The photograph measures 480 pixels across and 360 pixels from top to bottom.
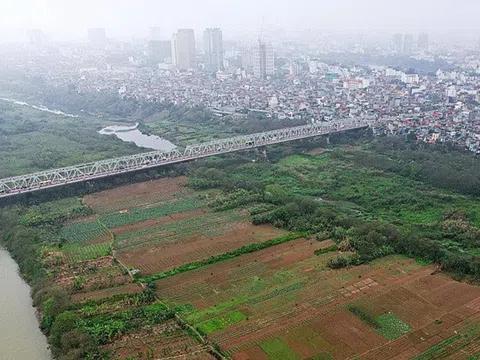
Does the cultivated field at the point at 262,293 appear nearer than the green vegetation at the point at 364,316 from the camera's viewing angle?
Yes

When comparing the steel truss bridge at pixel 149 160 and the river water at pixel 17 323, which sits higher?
the steel truss bridge at pixel 149 160

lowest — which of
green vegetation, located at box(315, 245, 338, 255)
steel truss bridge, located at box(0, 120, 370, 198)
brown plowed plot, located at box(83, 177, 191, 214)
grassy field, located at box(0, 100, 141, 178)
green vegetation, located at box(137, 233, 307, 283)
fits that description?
grassy field, located at box(0, 100, 141, 178)

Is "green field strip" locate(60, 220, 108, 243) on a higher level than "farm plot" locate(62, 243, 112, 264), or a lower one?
lower

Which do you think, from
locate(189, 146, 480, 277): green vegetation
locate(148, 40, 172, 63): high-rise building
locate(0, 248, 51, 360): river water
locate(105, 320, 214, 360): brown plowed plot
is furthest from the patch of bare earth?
locate(148, 40, 172, 63): high-rise building

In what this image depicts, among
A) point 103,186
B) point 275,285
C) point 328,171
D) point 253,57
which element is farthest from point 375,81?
point 275,285

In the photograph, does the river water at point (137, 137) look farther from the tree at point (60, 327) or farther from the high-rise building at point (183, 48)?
the high-rise building at point (183, 48)

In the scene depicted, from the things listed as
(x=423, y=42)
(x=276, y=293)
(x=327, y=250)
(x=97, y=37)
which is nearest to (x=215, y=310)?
(x=276, y=293)

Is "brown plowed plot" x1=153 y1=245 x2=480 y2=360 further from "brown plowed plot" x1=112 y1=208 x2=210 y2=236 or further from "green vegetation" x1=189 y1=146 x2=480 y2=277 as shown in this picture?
"brown plowed plot" x1=112 y1=208 x2=210 y2=236

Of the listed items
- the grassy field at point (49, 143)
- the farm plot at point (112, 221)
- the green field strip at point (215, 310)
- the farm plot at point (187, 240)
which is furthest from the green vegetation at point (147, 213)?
the grassy field at point (49, 143)
